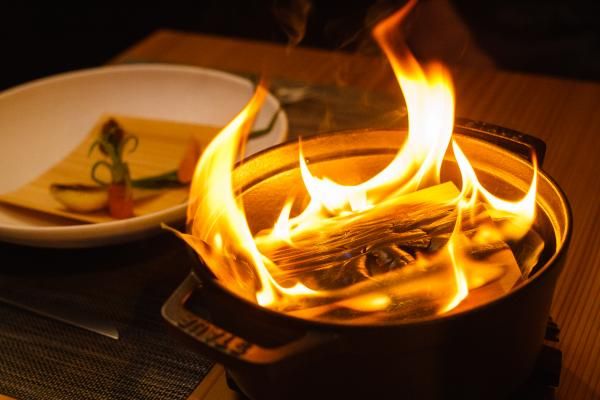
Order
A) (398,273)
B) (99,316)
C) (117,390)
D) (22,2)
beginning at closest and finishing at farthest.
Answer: (398,273), (117,390), (99,316), (22,2)

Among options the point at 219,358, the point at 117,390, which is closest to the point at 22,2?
the point at 117,390

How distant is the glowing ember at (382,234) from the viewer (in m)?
0.77

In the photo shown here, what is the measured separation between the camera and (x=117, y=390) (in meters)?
0.91

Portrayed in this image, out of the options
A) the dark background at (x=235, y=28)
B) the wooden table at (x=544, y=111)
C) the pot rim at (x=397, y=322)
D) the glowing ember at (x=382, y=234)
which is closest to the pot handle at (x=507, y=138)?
the glowing ember at (x=382, y=234)

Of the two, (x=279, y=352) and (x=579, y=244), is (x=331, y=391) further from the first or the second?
(x=579, y=244)

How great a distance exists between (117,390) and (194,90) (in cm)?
92

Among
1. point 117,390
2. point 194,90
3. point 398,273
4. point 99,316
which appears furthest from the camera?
point 194,90

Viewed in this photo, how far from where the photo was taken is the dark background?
9.21 ft

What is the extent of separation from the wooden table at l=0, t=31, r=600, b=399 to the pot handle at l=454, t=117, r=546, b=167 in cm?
28

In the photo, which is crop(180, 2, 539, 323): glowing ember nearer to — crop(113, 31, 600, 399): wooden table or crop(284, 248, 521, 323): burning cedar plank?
crop(284, 248, 521, 323): burning cedar plank

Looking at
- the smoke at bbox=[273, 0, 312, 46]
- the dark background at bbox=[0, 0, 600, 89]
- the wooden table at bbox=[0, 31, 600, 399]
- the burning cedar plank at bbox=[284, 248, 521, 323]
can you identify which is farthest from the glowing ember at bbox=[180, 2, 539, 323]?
the dark background at bbox=[0, 0, 600, 89]

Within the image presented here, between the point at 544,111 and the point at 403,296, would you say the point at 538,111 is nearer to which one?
the point at 544,111

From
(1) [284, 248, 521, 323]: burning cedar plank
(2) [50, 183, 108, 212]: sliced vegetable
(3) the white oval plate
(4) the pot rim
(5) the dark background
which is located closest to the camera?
(4) the pot rim

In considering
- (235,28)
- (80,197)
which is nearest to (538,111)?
(80,197)
